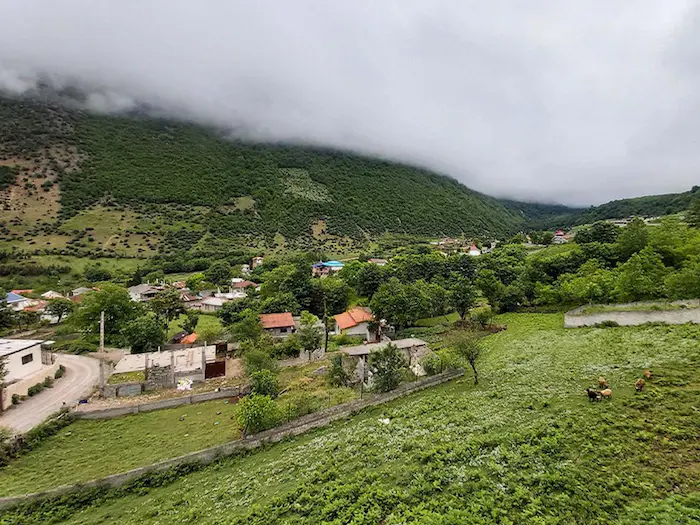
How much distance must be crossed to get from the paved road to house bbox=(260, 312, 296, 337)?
18.3m

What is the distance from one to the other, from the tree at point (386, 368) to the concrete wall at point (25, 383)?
1097 inches

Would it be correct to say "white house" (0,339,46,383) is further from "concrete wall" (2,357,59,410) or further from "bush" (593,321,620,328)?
"bush" (593,321,620,328)

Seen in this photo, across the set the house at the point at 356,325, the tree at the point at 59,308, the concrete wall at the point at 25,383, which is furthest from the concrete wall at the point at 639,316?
the tree at the point at 59,308

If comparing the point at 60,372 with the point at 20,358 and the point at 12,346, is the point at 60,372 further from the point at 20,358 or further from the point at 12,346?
the point at 12,346

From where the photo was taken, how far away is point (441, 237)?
142500 millimetres

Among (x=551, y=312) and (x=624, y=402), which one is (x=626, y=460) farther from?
(x=551, y=312)

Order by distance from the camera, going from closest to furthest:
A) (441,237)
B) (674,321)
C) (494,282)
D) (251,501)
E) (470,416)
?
(251,501) → (470,416) → (674,321) → (494,282) → (441,237)

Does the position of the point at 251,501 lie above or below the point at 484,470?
below

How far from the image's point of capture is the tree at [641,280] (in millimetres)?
31438

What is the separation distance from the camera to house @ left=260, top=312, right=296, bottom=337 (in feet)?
148

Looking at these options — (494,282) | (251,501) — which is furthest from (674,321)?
(251,501)

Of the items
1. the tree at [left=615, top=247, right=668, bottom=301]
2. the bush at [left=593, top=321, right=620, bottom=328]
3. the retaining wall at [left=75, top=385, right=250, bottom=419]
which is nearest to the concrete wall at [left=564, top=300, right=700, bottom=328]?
the bush at [left=593, top=321, right=620, bottom=328]

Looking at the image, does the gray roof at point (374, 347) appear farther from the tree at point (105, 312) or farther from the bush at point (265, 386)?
the tree at point (105, 312)

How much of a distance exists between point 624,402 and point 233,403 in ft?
78.3
